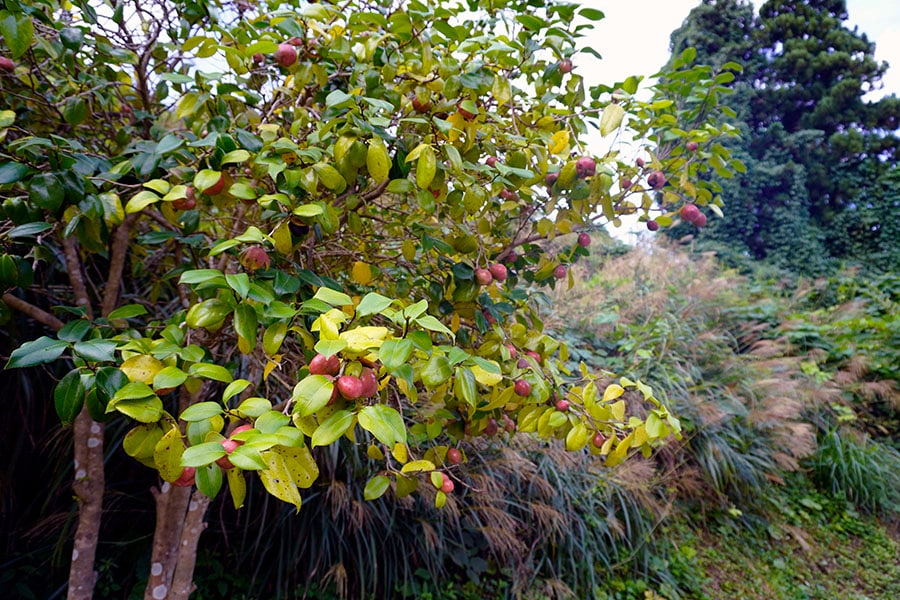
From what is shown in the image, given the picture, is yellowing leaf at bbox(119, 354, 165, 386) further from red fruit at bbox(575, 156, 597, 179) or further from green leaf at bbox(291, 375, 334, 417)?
red fruit at bbox(575, 156, 597, 179)

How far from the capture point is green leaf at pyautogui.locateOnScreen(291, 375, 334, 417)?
49 centimetres

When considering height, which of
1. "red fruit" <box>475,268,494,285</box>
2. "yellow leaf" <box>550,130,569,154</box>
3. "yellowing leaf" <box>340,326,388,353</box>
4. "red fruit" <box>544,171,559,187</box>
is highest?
"yellow leaf" <box>550,130,569,154</box>

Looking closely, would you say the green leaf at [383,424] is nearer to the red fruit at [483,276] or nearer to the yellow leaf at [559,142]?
the red fruit at [483,276]

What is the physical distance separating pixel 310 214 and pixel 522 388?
526 mm

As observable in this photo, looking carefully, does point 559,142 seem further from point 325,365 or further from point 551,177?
point 325,365

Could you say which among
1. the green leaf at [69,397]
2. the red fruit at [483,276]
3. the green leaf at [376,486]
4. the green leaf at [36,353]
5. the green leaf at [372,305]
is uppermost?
the green leaf at [372,305]

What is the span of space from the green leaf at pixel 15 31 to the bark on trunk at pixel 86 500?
796 mm

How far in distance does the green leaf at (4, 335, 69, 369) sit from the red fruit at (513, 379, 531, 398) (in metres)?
0.74

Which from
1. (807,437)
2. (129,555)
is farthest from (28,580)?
(807,437)

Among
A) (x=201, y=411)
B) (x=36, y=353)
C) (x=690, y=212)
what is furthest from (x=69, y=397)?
(x=690, y=212)

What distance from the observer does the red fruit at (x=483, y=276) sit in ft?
3.24

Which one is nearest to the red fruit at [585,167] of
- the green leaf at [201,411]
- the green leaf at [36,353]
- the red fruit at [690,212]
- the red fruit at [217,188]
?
the red fruit at [690,212]

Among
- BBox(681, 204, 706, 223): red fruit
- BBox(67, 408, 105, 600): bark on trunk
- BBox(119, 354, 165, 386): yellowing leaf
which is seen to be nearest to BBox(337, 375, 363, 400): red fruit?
BBox(119, 354, 165, 386): yellowing leaf

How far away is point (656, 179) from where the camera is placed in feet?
3.71
